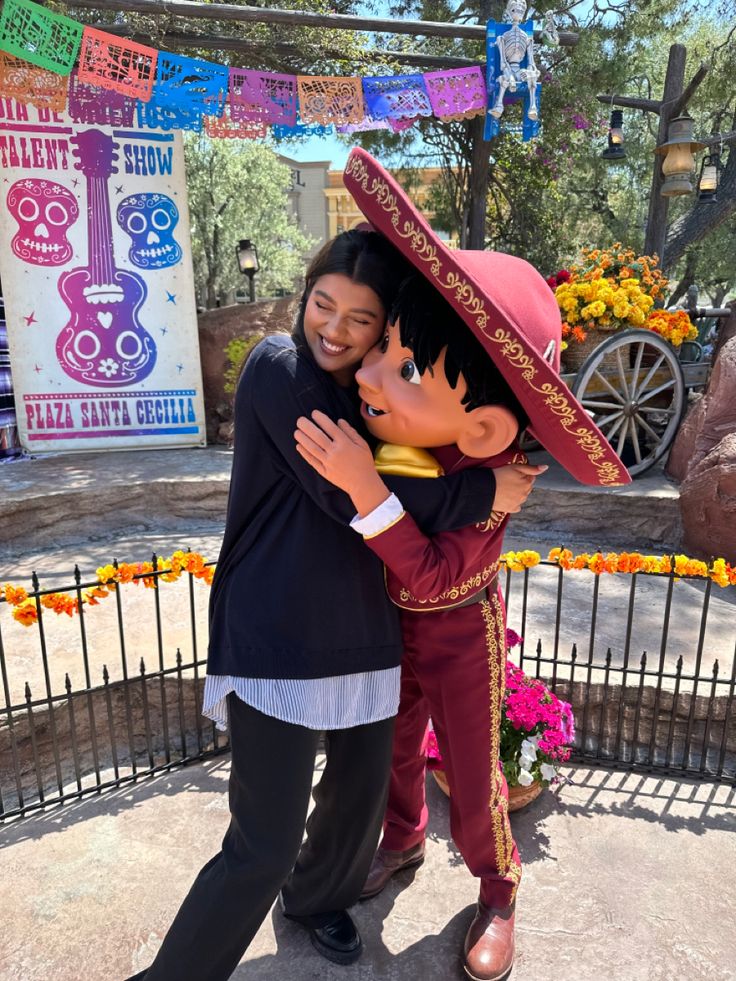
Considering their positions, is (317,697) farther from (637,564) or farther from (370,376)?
(637,564)

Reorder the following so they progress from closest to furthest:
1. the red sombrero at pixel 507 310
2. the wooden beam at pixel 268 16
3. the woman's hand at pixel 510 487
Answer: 1. the red sombrero at pixel 507 310
2. the woman's hand at pixel 510 487
3. the wooden beam at pixel 268 16

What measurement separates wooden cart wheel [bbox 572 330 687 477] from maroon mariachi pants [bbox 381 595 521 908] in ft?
12.6

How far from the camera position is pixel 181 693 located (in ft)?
8.96

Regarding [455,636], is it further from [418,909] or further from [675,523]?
[675,523]

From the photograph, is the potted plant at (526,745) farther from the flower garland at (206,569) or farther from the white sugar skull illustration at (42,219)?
the white sugar skull illustration at (42,219)

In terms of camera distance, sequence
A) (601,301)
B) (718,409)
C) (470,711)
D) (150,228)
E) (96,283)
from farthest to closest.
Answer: (150,228) → (96,283) → (601,301) → (718,409) → (470,711)

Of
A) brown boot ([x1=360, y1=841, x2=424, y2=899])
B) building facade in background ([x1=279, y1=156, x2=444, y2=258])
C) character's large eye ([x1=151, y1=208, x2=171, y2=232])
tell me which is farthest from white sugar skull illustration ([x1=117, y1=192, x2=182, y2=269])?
building facade in background ([x1=279, y1=156, x2=444, y2=258])

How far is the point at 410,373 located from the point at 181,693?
75.5 inches

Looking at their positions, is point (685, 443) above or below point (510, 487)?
below

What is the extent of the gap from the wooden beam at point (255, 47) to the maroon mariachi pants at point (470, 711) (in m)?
6.01

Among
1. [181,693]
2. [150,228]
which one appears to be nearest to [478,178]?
[150,228]

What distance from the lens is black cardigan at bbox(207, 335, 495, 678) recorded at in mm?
1312

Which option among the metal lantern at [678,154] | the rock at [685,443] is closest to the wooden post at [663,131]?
the metal lantern at [678,154]

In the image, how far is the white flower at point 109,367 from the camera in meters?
6.47
